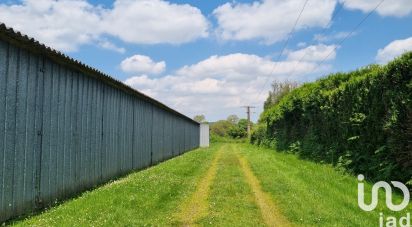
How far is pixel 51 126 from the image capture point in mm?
10445

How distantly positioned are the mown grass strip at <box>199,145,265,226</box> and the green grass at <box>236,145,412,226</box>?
70 centimetres

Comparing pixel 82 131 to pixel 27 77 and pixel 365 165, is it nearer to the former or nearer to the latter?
pixel 27 77

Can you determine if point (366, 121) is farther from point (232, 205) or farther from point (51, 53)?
point (51, 53)

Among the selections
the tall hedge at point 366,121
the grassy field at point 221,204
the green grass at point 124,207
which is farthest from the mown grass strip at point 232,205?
the tall hedge at point 366,121

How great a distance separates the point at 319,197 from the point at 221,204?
2.79m

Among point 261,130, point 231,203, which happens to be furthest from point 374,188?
point 261,130

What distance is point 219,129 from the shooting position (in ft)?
417

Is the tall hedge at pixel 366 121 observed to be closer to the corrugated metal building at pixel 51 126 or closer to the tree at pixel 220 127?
the corrugated metal building at pixel 51 126

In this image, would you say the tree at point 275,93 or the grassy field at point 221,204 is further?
the tree at point 275,93

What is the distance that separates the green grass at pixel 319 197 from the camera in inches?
345

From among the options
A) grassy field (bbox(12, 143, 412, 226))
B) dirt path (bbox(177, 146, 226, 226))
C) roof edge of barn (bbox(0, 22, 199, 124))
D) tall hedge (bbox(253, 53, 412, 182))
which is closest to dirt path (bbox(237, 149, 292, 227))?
grassy field (bbox(12, 143, 412, 226))

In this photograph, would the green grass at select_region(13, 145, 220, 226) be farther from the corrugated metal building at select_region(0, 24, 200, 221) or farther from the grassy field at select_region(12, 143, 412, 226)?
the corrugated metal building at select_region(0, 24, 200, 221)

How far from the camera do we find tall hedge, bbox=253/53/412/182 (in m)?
12.1

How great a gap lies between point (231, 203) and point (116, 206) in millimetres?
2900
